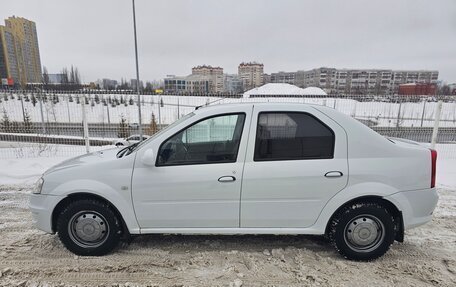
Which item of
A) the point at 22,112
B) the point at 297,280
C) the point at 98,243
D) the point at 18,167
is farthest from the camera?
the point at 22,112

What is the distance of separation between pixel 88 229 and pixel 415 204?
3595mm

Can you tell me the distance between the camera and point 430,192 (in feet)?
9.39

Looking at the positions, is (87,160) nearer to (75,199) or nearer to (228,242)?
(75,199)

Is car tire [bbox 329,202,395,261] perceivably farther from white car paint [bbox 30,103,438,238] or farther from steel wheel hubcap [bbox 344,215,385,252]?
white car paint [bbox 30,103,438,238]

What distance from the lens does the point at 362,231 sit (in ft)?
9.61

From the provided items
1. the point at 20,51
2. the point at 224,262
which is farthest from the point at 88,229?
the point at 20,51

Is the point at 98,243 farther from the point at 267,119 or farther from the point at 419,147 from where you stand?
the point at 419,147

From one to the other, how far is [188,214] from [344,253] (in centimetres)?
179

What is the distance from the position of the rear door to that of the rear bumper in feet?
2.10

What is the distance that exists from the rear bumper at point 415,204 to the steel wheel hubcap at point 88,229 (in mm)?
3122

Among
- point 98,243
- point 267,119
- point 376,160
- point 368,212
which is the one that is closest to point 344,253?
point 368,212

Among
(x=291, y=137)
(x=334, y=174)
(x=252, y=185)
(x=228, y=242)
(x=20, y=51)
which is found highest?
(x=20, y=51)

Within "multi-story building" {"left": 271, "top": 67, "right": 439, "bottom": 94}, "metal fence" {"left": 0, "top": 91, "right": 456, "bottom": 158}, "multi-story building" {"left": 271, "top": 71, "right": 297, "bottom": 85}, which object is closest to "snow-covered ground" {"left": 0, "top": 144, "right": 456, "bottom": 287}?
"metal fence" {"left": 0, "top": 91, "right": 456, "bottom": 158}

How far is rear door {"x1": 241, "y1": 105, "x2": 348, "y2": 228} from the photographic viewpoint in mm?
2785
